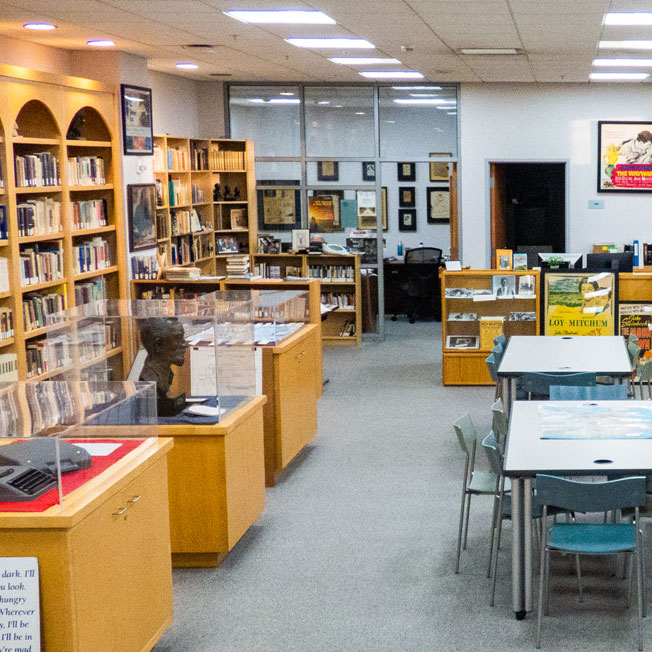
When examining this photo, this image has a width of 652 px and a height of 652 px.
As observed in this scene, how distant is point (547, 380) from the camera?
729cm

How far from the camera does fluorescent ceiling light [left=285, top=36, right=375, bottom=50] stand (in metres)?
9.37

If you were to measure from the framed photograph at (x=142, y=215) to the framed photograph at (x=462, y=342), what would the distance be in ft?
11.2

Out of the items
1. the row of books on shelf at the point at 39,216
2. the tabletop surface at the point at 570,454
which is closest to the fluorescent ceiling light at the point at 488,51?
the row of books on shelf at the point at 39,216


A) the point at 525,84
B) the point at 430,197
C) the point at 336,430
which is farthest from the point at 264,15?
the point at 430,197

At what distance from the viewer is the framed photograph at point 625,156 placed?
1429 cm

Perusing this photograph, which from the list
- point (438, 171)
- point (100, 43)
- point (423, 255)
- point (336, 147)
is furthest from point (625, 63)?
point (100, 43)

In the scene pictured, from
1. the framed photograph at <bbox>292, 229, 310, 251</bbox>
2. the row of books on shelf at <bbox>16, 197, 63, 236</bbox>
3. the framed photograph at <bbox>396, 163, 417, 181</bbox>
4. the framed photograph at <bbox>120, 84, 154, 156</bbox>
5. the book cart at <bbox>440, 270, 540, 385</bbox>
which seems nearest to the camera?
the row of books on shelf at <bbox>16, 197, 63, 236</bbox>

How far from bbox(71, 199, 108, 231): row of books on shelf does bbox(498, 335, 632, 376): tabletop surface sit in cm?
407

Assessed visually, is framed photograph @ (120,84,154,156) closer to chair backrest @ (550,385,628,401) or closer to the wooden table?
chair backrest @ (550,385,628,401)

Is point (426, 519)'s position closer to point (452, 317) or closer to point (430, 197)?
point (452, 317)

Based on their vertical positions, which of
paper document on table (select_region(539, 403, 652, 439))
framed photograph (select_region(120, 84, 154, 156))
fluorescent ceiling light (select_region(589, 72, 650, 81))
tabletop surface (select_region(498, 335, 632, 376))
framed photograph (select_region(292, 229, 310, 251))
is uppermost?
fluorescent ceiling light (select_region(589, 72, 650, 81))

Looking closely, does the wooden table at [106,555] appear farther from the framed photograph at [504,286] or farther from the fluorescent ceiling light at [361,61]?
the fluorescent ceiling light at [361,61]

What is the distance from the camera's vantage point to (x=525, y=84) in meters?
14.3

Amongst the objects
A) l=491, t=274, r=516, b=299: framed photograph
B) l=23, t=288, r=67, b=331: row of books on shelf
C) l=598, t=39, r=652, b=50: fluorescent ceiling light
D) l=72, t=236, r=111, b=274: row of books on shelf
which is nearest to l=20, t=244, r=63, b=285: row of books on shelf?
l=23, t=288, r=67, b=331: row of books on shelf
